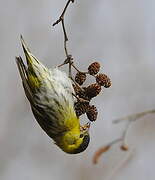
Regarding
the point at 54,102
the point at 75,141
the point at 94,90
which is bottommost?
the point at 75,141

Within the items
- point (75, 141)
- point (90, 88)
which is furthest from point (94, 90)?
point (75, 141)

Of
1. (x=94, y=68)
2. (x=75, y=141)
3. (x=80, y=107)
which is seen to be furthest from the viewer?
(x=75, y=141)

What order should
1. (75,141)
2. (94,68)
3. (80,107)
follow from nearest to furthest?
1. (94,68)
2. (80,107)
3. (75,141)

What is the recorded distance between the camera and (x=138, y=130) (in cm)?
467

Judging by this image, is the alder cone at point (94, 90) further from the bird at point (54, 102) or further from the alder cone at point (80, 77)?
the bird at point (54, 102)

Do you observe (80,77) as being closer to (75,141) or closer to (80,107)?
(80,107)

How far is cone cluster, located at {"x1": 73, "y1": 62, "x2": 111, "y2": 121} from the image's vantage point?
2.23 metres

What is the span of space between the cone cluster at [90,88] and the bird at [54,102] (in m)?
0.10

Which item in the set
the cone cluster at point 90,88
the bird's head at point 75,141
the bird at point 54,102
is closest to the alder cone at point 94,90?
the cone cluster at point 90,88

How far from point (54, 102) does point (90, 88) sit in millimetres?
387

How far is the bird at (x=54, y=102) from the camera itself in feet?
8.11

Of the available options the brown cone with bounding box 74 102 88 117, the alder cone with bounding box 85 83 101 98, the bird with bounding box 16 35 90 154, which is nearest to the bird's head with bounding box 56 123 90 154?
the bird with bounding box 16 35 90 154

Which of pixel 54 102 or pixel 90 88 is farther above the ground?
pixel 90 88

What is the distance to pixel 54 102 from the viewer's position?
8.58 ft
